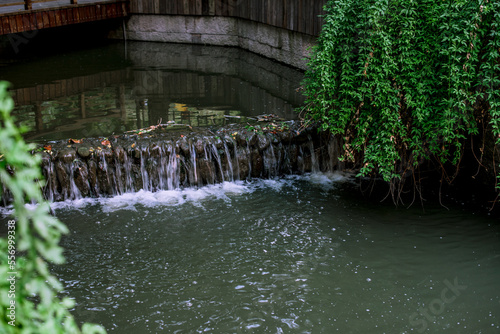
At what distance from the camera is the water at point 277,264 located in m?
4.70

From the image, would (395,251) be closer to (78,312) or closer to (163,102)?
(78,312)

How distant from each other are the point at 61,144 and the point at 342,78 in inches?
158

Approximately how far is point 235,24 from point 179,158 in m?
8.39

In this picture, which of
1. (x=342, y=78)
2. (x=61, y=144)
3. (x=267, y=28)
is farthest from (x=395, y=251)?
(x=267, y=28)

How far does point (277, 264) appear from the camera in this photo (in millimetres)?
5500

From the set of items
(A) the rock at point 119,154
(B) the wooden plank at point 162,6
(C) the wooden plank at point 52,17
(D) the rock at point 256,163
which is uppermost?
(B) the wooden plank at point 162,6

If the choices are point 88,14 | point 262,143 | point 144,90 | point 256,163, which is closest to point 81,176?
point 256,163

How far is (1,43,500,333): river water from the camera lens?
4.71 meters

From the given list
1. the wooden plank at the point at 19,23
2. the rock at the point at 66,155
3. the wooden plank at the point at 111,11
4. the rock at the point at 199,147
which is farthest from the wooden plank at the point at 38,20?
the rock at the point at 199,147

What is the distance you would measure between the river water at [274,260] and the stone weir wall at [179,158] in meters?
0.22

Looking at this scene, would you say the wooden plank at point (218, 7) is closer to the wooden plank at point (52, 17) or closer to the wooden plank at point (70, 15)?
the wooden plank at point (70, 15)

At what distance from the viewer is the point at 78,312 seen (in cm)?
475

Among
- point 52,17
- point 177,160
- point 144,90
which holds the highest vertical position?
point 52,17

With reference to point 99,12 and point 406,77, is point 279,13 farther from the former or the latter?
point 406,77
